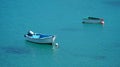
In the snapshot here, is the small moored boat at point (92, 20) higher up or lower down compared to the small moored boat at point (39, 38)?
higher up

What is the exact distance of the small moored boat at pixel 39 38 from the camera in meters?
30.7

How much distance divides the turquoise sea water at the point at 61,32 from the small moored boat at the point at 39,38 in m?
0.31

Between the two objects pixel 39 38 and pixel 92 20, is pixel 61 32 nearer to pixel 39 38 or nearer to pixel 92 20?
pixel 39 38

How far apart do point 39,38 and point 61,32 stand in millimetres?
2917

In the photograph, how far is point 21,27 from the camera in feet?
114

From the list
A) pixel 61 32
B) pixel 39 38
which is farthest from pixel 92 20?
pixel 39 38

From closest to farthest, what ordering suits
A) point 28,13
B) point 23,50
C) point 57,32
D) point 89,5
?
point 23,50 < point 57,32 < point 28,13 < point 89,5

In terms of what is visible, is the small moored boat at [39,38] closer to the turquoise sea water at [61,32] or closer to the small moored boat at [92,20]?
the turquoise sea water at [61,32]

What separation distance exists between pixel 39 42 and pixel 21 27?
3.92 metres

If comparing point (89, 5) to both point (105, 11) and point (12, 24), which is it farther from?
point (12, 24)

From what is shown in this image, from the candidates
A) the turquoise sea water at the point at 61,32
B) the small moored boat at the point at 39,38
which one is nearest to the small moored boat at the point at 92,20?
the turquoise sea water at the point at 61,32

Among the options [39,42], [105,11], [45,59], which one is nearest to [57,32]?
[39,42]

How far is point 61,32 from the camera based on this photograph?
110 ft

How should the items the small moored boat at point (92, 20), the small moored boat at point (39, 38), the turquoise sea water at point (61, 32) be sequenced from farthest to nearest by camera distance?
the small moored boat at point (92, 20) → the small moored boat at point (39, 38) → the turquoise sea water at point (61, 32)
